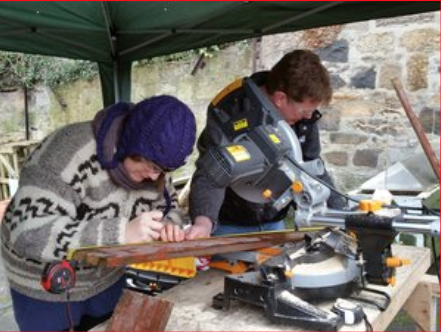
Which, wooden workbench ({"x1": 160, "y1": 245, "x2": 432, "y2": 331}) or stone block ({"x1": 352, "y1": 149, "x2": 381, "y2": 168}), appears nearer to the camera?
wooden workbench ({"x1": 160, "y1": 245, "x2": 432, "y2": 331})

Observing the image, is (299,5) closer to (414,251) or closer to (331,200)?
(331,200)

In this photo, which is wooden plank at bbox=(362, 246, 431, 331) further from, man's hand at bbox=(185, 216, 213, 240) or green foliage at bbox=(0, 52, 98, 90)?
green foliage at bbox=(0, 52, 98, 90)

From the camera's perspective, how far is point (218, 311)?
4.69 feet

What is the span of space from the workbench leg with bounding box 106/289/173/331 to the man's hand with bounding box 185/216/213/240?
0.41 metres

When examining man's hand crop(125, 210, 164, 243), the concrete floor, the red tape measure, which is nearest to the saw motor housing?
man's hand crop(125, 210, 164, 243)

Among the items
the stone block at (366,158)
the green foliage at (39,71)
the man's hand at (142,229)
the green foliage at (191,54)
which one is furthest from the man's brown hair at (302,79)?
the green foliage at (39,71)

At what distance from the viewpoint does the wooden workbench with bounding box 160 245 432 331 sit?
134 cm

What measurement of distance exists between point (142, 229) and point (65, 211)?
0.23 meters

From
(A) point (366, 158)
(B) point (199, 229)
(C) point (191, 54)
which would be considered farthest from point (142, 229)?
(C) point (191, 54)

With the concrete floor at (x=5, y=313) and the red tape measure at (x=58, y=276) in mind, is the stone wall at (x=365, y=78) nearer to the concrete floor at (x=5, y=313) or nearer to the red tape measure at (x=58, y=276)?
the concrete floor at (x=5, y=313)

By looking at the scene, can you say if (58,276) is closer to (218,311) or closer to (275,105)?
(218,311)

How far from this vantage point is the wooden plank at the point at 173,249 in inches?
51.2

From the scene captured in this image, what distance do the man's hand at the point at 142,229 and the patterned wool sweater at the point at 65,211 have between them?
0.02 metres

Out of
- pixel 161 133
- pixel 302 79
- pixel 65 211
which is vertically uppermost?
pixel 302 79
